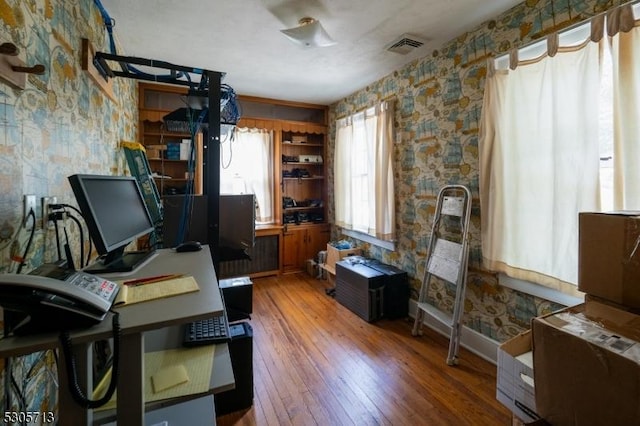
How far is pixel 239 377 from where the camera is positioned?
171 cm

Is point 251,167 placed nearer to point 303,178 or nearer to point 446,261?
point 303,178

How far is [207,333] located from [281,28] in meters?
2.11

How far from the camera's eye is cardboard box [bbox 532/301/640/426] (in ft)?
2.89

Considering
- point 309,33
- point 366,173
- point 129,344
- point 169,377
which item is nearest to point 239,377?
point 169,377

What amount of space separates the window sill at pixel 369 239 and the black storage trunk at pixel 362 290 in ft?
1.12

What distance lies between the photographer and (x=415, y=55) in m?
2.67

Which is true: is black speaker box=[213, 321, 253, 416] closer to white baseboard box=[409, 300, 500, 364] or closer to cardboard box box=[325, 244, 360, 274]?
white baseboard box=[409, 300, 500, 364]

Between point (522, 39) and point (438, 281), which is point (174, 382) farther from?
point (522, 39)

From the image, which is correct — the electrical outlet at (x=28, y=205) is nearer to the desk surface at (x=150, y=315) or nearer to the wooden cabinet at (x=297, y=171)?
the desk surface at (x=150, y=315)

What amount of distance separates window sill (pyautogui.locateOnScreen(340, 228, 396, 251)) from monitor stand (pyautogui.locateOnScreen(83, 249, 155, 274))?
7.77 feet

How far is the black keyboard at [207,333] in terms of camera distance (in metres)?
1.08

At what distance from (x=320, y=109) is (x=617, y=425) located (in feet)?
13.9

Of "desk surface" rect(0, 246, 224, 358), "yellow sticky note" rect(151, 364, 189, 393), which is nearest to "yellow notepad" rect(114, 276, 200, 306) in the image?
"desk surface" rect(0, 246, 224, 358)

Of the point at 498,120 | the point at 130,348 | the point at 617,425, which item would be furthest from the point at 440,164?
the point at 130,348
